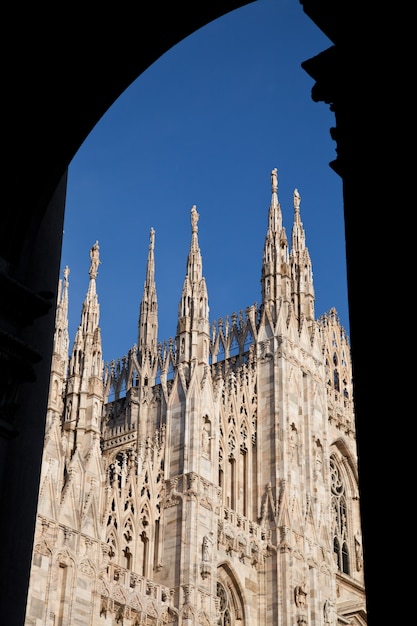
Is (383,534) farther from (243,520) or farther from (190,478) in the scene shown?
(243,520)

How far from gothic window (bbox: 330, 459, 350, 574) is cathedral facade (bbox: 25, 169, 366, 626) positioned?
60mm

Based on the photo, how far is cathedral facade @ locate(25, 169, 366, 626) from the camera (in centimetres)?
2156

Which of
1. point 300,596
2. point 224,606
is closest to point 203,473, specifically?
point 224,606

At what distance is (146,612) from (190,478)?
3.43 metres

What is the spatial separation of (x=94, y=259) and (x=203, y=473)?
6.99 metres

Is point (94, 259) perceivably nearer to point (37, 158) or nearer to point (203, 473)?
point (203, 473)

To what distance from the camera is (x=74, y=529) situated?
69.3 feet

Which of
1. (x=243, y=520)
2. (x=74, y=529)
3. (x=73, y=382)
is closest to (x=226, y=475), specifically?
(x=243, y=520)

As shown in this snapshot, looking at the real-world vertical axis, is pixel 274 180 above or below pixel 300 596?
above

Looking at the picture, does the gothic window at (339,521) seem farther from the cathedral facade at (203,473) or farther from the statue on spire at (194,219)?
the statue on spire at (194,219)

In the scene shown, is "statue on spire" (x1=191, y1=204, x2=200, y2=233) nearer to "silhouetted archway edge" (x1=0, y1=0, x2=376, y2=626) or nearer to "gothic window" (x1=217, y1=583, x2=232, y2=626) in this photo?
"gothic window" (x1=217, y1=583, x2=232, y2=626)

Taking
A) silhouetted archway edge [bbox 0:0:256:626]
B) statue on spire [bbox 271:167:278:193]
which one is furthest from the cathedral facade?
silhouetted archway edge [bbox 0:0:256:626]

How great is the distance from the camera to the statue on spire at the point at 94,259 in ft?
92.6

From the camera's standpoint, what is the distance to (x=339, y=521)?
32.1 meters
